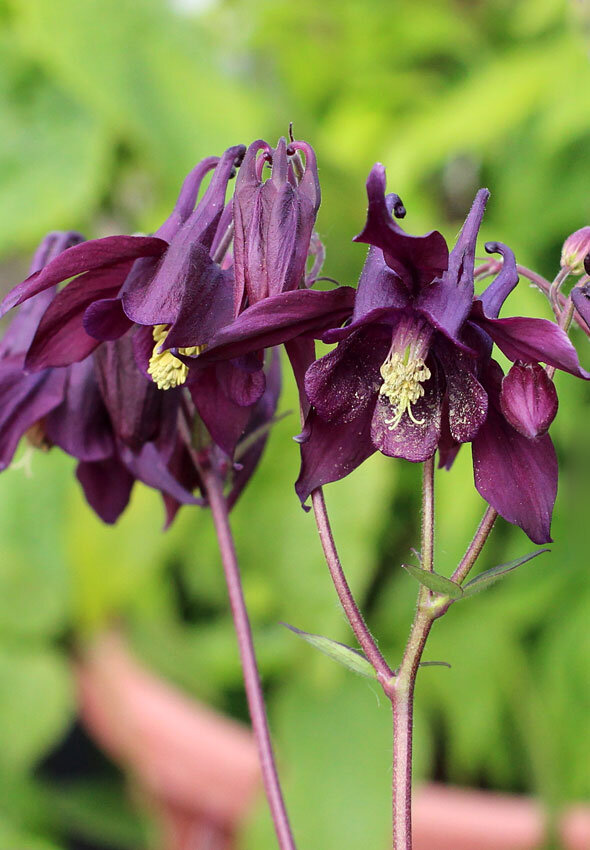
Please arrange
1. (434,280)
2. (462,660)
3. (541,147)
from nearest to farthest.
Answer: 1. (434,280)
2. (462,660)
3. (541,147)

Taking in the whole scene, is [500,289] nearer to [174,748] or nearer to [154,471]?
[154,471]

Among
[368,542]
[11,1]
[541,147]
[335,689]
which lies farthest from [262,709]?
[11,1]

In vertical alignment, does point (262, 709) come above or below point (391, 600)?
below

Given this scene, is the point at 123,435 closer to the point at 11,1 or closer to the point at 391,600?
the point at 391,600

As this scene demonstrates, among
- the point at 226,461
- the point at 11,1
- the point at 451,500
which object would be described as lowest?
the point at 226,461

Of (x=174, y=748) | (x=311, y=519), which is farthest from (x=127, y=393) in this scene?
(x=174, y=748)

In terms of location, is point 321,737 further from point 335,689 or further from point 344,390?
point 344,390

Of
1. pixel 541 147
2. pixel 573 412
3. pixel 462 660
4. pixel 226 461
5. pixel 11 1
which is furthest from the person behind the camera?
pixel 11 1

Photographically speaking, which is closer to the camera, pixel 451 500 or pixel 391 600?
pixel 451 500

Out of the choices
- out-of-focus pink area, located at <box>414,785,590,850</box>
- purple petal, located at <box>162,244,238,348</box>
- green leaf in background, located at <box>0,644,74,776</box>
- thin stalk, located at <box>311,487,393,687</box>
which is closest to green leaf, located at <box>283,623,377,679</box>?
thin stalk, located at <box>311,487,393,687</box>
